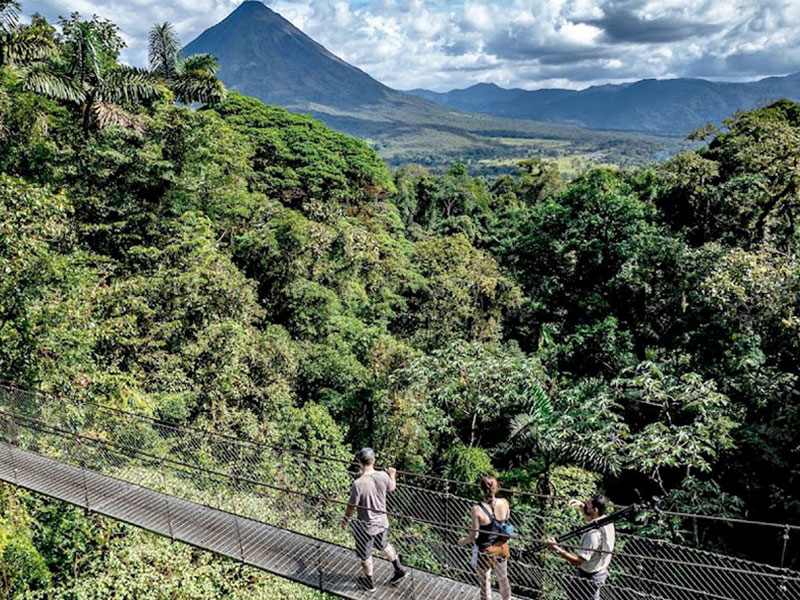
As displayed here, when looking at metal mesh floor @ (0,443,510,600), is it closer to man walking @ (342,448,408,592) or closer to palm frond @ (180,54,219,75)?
man walking @ (342,448,408,592)

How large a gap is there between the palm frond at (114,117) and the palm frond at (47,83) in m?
0.60

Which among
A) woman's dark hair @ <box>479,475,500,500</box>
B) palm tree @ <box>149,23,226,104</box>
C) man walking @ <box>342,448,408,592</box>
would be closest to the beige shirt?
woman's dark hair @ <box>479,475,500,500</box>

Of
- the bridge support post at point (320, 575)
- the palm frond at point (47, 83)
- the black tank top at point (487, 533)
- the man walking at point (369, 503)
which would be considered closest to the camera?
the black tank top at point (487, 533)

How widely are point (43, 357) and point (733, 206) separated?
1552cm

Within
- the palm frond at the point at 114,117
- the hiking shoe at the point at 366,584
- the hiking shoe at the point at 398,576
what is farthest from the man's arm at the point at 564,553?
the palm frond at the point at 114,117

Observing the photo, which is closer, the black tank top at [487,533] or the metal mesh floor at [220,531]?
the black tank top at [487,533]

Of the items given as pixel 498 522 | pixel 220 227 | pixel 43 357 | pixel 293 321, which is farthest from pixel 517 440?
pixel 220 227

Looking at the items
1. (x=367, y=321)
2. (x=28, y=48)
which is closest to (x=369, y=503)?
(x=367, y=321)

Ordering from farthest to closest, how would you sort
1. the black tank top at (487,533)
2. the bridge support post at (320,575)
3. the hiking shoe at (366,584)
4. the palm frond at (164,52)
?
1. the palm frond at (164,52)
2. the bridge support post at (320,575)
3. the hiking shoe at (366,584)
4. the black tank top at (487,533)

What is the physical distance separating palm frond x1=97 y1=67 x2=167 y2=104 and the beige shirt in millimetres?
14511

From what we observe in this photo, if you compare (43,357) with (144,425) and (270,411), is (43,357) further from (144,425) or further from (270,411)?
(270,411)

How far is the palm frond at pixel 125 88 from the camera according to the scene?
1382cm

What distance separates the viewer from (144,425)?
28.2ft

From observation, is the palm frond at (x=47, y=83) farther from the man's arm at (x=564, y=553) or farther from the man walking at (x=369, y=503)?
the man's arm at (x=564, y=553)
